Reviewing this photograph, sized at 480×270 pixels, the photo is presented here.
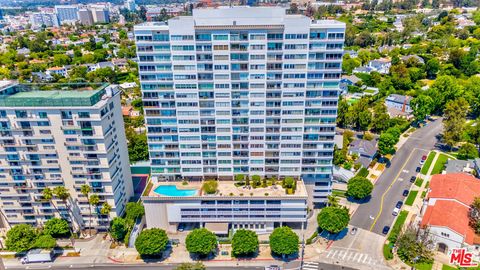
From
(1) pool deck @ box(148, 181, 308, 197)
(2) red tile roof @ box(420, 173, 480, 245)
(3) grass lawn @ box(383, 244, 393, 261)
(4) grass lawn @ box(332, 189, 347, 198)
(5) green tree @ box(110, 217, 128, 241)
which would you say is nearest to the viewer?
(2) red tile roof @ box(420, 173, 480, 245)

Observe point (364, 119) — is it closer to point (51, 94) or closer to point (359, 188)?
point (359, 188)

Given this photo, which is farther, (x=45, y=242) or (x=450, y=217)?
(x=450, y=217)

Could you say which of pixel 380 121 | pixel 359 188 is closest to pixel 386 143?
pixel 380 121

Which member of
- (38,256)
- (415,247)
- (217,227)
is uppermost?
(415,247)

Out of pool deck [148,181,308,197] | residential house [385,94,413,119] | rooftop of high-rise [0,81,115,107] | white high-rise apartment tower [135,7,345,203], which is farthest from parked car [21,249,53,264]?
residential house [385,94,413,119]

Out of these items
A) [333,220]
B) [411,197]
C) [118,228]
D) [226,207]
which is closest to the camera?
[333,220]

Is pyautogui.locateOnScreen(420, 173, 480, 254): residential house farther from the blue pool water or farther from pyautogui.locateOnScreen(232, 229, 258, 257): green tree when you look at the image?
the blue pool water

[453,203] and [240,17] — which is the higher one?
[240,17]

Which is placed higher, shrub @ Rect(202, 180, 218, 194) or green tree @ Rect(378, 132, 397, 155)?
shrub @ Rect(202, 180, 218, 194)
